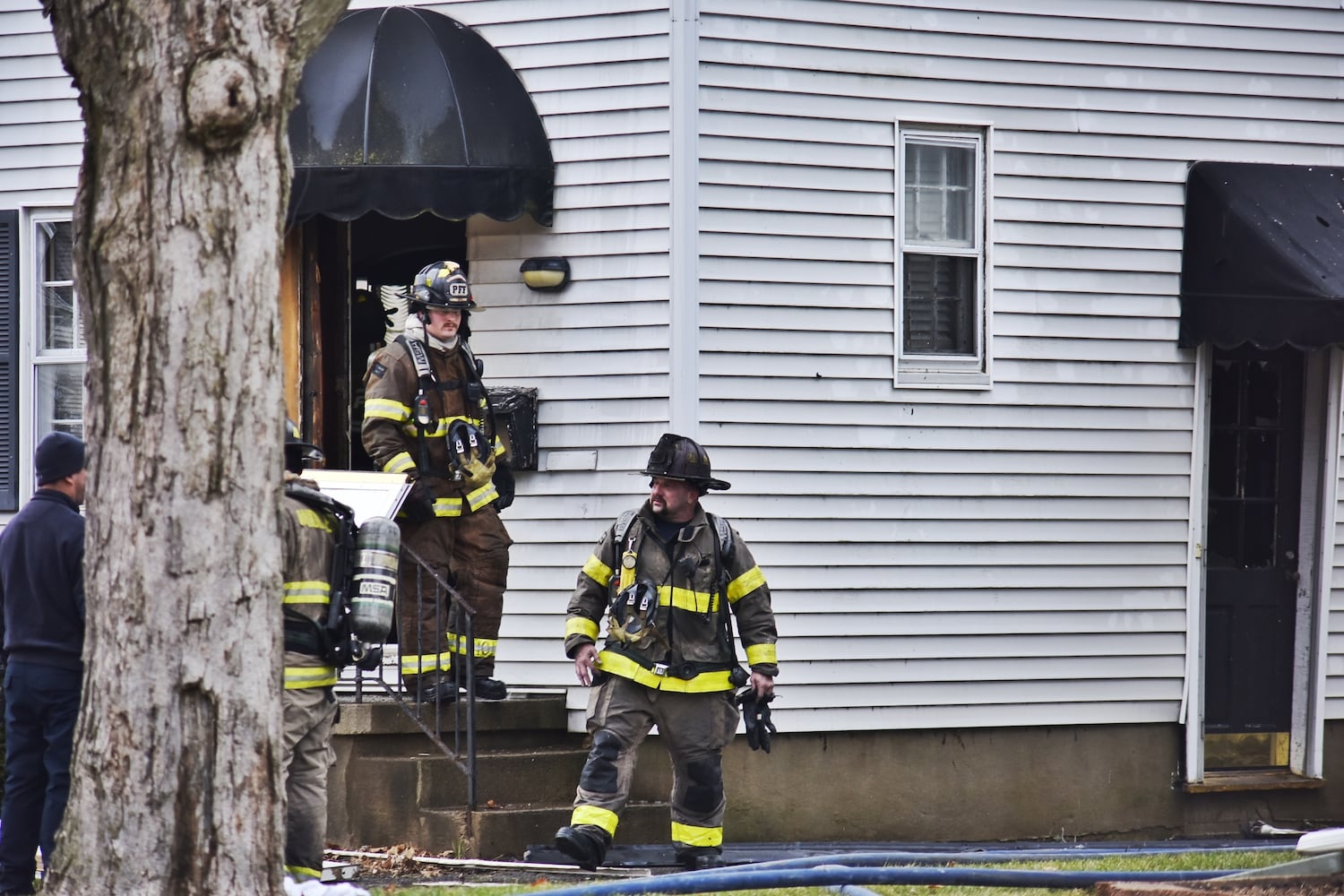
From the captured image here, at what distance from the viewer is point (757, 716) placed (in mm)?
8156

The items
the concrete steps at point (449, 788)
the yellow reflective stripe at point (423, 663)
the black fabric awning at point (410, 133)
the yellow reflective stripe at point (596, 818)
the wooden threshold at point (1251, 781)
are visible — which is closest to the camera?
the yellow reflective stripe at point (596, 818)

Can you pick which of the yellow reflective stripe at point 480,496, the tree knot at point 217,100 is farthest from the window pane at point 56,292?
the tree knot at point 217,100

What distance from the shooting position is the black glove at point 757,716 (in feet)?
26.6

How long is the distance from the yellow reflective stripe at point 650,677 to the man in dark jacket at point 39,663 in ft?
7.76

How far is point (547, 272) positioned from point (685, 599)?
7.72 ft

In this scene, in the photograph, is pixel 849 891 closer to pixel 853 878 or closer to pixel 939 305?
pixel 853 878

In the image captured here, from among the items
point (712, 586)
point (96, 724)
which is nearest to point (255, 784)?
point (96, 724)

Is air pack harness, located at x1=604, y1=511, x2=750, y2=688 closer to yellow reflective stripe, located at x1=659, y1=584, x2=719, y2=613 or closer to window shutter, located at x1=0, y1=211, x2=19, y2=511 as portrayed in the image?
yellow reflective stripe, located at x1=659, y1=584, x2=719, y2=613

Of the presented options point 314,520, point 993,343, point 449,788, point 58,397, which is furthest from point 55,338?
point 993,343

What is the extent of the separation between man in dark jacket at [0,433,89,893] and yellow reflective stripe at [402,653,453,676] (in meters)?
2.03

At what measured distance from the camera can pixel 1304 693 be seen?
10680mm

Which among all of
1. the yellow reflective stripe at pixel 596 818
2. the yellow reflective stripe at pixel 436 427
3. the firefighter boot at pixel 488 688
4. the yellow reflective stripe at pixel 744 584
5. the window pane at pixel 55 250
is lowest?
the yellow reflective stripe at pixel 596 818

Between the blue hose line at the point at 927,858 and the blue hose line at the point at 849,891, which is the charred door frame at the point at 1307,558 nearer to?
the blue hose line at the point at 927,858

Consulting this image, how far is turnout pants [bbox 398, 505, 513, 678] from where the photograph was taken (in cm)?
860
